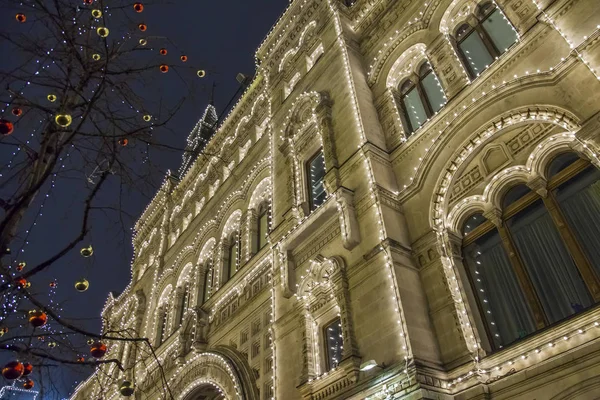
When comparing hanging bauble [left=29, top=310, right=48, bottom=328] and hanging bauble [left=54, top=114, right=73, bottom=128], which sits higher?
hanging bauble [left=54, top=114, right=73, bottom=128]

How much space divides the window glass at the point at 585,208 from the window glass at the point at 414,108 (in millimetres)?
4263

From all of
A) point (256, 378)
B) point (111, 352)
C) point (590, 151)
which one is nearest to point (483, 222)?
point (590, 151)

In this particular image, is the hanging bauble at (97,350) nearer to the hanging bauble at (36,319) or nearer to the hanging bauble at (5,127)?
the hanging bauble at (36,319)

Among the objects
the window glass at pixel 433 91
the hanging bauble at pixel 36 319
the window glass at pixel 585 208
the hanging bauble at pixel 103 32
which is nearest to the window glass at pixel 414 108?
the window glass at pixel 433 91

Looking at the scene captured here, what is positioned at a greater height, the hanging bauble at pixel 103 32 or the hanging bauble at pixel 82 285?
the hanging bauble at pixel 103 32

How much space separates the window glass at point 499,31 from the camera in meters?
→ 10.1

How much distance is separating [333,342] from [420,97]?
628cm

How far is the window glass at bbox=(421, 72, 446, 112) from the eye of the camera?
1127 centimetres

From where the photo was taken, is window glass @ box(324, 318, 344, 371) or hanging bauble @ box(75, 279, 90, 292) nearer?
hanging bauble @ box(75, 279, 90, 292)

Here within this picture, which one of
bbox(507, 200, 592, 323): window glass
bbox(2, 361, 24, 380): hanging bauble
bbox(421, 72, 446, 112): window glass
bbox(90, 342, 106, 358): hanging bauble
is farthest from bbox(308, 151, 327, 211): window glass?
bbox(2, 361, 24, 380): hanging bauble

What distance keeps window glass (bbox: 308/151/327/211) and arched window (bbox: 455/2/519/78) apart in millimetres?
4594

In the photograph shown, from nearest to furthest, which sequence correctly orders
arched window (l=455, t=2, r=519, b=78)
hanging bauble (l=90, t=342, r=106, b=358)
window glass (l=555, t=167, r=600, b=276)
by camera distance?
hanging bauble (l=90, t=342, r=106, b=358) → window glass (l=555, t=167, r=600, b=276) → arched window (l=455, t=2, r=519, b=78)

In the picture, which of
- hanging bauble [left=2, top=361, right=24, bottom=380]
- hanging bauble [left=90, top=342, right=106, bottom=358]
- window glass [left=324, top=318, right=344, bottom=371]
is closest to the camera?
hanging bauble [left=2, top=361, right=24, bottom=380]

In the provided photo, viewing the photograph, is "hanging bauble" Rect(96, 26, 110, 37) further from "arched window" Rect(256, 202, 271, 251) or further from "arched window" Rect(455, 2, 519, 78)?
"arched window" Rect(256, 202, 271, 251)
